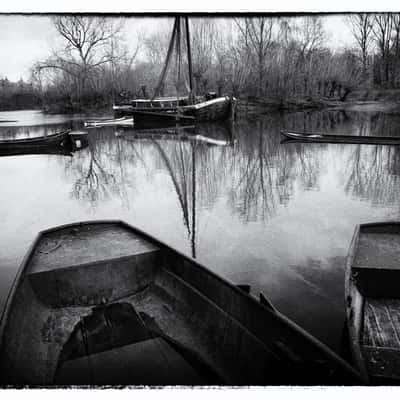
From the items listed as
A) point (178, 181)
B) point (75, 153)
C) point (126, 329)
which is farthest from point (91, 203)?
point (75, 153)

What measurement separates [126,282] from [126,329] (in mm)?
568

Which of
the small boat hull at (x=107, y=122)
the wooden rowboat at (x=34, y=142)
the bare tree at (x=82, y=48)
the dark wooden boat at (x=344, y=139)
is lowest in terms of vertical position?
the dark wooden boat at (x=344, y=139)

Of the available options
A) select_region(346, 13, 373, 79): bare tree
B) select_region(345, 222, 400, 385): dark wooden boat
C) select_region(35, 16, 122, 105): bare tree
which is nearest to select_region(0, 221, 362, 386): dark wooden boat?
select_region(345, 222, 400, 385): dark wooden boat

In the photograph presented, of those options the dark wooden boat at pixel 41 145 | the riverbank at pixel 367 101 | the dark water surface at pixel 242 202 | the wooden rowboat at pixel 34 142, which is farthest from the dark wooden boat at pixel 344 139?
the wooden rowboat at pixel 34 142

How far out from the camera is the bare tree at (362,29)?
11.7 feet

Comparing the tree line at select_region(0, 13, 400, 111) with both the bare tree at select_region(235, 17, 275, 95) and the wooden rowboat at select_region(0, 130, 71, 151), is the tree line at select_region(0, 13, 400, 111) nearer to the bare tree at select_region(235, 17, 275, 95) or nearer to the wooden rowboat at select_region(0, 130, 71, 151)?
the bare tree at select_region(235, 17, 275, 95)

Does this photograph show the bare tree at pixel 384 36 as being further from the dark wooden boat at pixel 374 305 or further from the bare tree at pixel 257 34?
the dark wooden boat at pixel 374 305

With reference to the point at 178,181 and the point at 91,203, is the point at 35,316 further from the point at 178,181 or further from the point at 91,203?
the point at 178,181

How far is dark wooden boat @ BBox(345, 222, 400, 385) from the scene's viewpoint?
7.65ft

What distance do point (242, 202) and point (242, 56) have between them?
2802 mm

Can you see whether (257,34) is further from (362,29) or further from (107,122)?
(107,122)

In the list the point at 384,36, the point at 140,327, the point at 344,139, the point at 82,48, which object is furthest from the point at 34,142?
the point at 384,36

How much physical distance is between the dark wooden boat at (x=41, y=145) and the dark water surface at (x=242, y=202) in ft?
1.82

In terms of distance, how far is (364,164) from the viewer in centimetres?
1080
